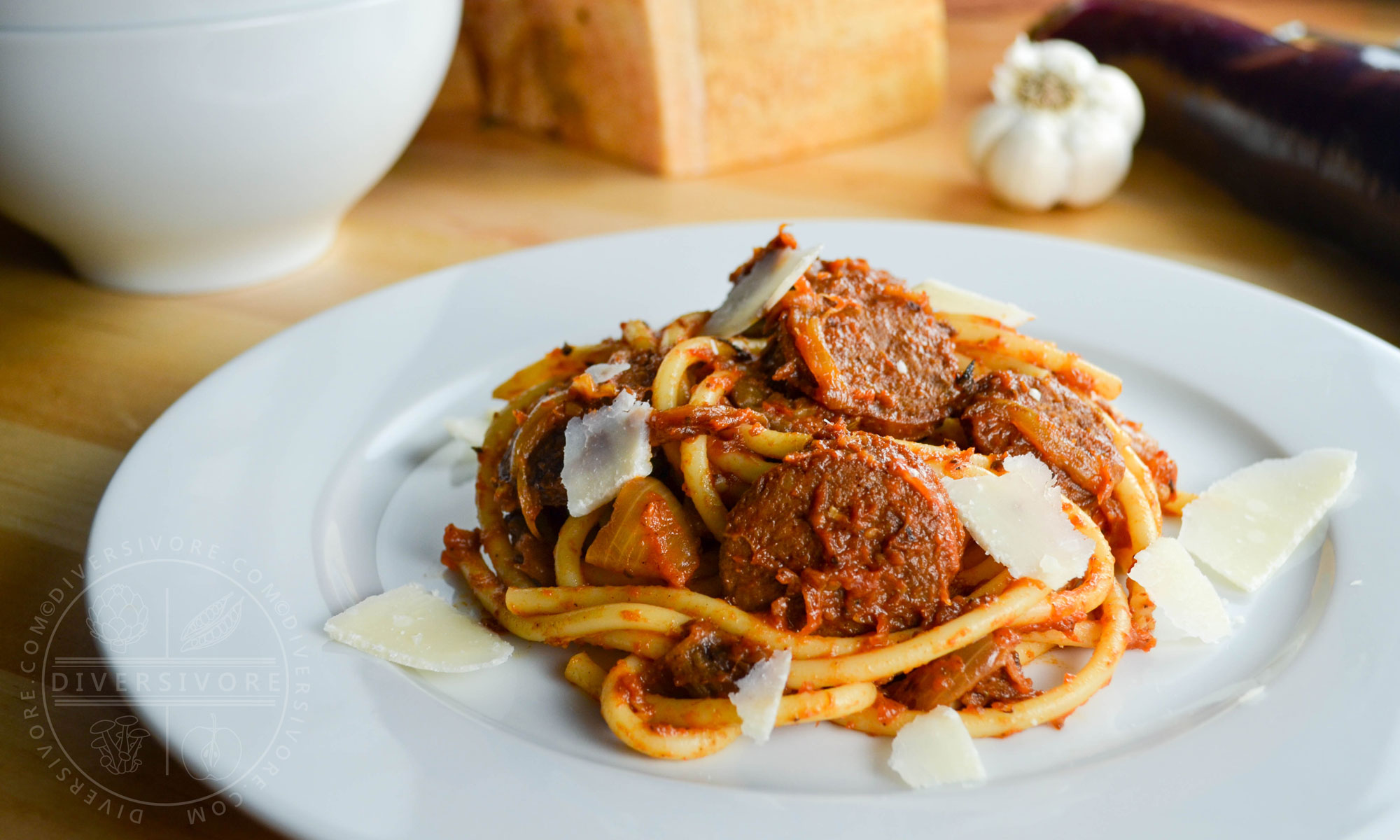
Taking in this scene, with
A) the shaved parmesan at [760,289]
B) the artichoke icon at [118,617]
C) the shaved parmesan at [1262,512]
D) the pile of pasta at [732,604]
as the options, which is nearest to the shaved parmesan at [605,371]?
the pile of pasta at [732,604]

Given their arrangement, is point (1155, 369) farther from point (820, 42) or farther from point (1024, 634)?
point (820, 42)

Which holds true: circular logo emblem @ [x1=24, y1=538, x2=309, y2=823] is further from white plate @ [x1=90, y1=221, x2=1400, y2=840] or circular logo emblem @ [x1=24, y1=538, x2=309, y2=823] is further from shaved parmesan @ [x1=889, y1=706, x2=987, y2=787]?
shaved parmesan @ [x1=889, y1=706, x2=987, y2=787]

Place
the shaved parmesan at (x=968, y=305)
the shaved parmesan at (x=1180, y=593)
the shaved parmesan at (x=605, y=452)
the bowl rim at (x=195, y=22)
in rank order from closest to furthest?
1. the shaved parmesan at (x=1180, y=593)
2. the shaved parmesan at (x=605, y=452)
3. the shaved parmesan at (x=968, y=305)
4. the bowl rim at (x=195, y=22)

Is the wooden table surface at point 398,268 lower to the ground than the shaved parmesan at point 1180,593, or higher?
lower

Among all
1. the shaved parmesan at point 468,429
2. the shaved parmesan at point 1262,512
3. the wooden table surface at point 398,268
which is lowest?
the wooden table surface at point 398,268

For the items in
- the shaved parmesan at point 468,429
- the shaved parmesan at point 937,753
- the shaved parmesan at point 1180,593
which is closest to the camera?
the shaved parmesan at point 937,753

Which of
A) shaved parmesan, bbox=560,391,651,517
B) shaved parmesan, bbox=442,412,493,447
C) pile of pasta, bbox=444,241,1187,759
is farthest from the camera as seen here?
shaved parmesan, bbox=442,412,493,447

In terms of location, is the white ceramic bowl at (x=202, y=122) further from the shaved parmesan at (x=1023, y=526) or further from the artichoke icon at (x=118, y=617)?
the shaved parmesan at (x=1023, y=526)

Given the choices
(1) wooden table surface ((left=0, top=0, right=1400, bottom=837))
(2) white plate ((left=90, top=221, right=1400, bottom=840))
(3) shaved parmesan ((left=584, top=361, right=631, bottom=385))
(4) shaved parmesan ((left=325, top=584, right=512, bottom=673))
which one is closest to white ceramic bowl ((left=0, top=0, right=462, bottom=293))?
(1) wooden table surface ((left=0, top=0, right=1400, bottom=837))
